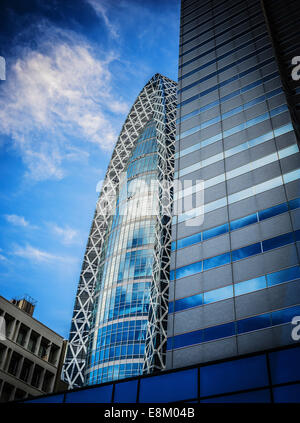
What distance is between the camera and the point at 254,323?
29094 mm

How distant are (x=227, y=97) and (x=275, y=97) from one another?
6.46m

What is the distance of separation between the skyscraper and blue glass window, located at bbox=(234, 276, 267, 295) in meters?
0.08

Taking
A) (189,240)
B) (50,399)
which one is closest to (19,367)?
(50,399)

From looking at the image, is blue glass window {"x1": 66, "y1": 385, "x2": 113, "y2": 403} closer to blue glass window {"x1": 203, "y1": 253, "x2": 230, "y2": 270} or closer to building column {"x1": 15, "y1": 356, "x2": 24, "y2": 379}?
blue glass window {"x1": 203, "y1": 253, "x2": 230, "y2": 270}

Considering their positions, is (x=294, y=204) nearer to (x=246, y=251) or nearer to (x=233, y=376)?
(x=246, y=251)

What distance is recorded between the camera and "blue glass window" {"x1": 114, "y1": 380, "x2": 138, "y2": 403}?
76.0 feet

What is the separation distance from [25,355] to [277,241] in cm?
3240

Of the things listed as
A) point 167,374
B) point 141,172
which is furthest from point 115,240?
point 167,374

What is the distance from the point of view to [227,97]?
4762 centimetres

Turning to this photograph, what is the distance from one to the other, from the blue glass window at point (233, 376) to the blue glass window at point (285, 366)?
1.69 feet

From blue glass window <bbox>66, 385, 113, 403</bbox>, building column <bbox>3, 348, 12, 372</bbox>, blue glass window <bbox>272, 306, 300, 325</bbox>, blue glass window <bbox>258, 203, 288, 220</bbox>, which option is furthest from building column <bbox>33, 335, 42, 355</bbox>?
blue glass window <bbox>272, 306, 300, 325</bbox>

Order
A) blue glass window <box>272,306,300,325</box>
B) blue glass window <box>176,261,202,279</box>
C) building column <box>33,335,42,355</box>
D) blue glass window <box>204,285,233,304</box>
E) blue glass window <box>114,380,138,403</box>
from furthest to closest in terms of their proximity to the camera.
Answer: building column <box>33,335,42,355</box> → blue glass window <box>176,261,202,279</box> → blue glass window <box>204,285,233,304</box> → blue glass window <box>272,306,300,325</box> → blue glass window <box>114,380,138,403</box>

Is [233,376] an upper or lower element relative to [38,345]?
lower

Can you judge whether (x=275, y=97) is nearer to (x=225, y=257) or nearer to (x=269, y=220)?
(x=269, y=220)
